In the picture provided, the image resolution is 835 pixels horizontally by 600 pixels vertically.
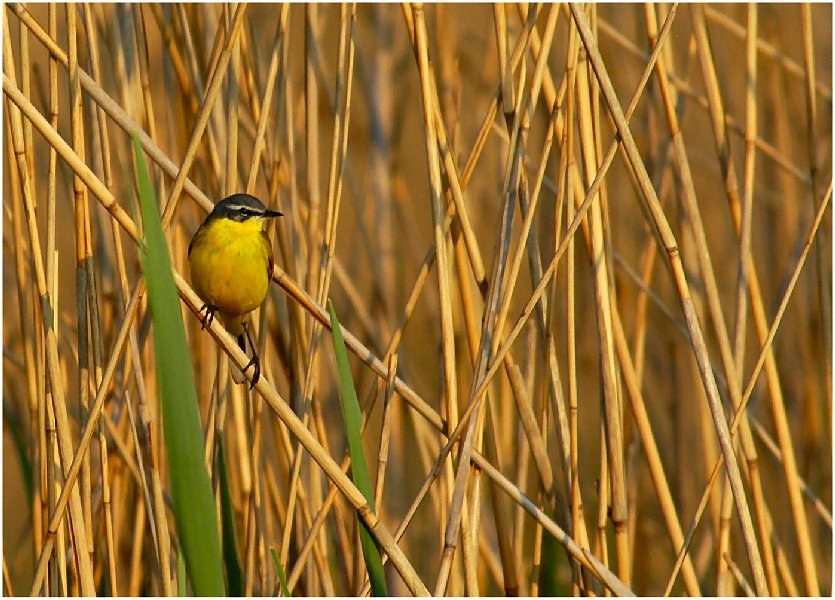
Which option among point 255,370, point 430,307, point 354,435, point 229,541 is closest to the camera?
point 354,435

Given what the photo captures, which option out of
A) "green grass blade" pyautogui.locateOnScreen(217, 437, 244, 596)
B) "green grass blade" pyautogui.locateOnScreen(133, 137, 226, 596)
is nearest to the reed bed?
"green grass blade" pyautogui.locateOnScreen(217, 437, 244, 596)

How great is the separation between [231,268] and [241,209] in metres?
0.11

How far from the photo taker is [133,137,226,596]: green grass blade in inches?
39.4

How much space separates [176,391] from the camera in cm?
101

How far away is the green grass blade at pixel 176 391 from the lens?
1001mm

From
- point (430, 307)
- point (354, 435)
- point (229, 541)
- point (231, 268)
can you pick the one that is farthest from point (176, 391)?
point (430, 307)

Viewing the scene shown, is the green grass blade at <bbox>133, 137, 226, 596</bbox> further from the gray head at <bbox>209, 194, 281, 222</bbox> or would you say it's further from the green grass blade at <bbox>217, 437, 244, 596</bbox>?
the gray head at <bbox>209, 194, 281, 222</bbox>

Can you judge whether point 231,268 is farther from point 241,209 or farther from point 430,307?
point 430,307

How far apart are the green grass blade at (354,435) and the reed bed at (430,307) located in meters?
0.04

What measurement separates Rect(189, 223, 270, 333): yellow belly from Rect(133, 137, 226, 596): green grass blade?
0.70 metres

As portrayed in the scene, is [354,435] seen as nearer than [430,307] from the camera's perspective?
Yes

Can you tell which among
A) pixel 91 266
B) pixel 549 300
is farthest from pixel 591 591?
pixel 91 266

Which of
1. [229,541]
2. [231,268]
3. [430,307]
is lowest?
[229,541]

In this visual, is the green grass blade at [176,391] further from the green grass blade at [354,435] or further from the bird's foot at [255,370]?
the bird's foot at [255,370]
